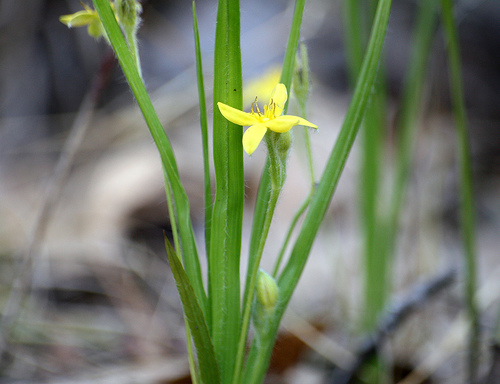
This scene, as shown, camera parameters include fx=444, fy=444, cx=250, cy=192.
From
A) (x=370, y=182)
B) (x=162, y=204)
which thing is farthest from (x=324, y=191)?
(x=162, y=204)

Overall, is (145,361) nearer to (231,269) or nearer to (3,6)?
(231,269)

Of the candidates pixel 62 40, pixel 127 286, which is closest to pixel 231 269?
pixel 127 286

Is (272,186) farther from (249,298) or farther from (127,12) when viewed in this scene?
(127,12)

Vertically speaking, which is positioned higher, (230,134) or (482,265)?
(230,134)

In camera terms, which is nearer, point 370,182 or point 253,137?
point 253,137

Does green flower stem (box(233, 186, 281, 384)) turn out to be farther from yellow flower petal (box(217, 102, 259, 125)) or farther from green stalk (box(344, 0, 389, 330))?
green stalk (box(344, 0, 389, 330))

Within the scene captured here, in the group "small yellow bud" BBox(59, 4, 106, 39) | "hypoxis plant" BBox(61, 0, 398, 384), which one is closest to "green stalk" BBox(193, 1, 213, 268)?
"hypoxis plant" BBox(61, 0, 398, 384)
